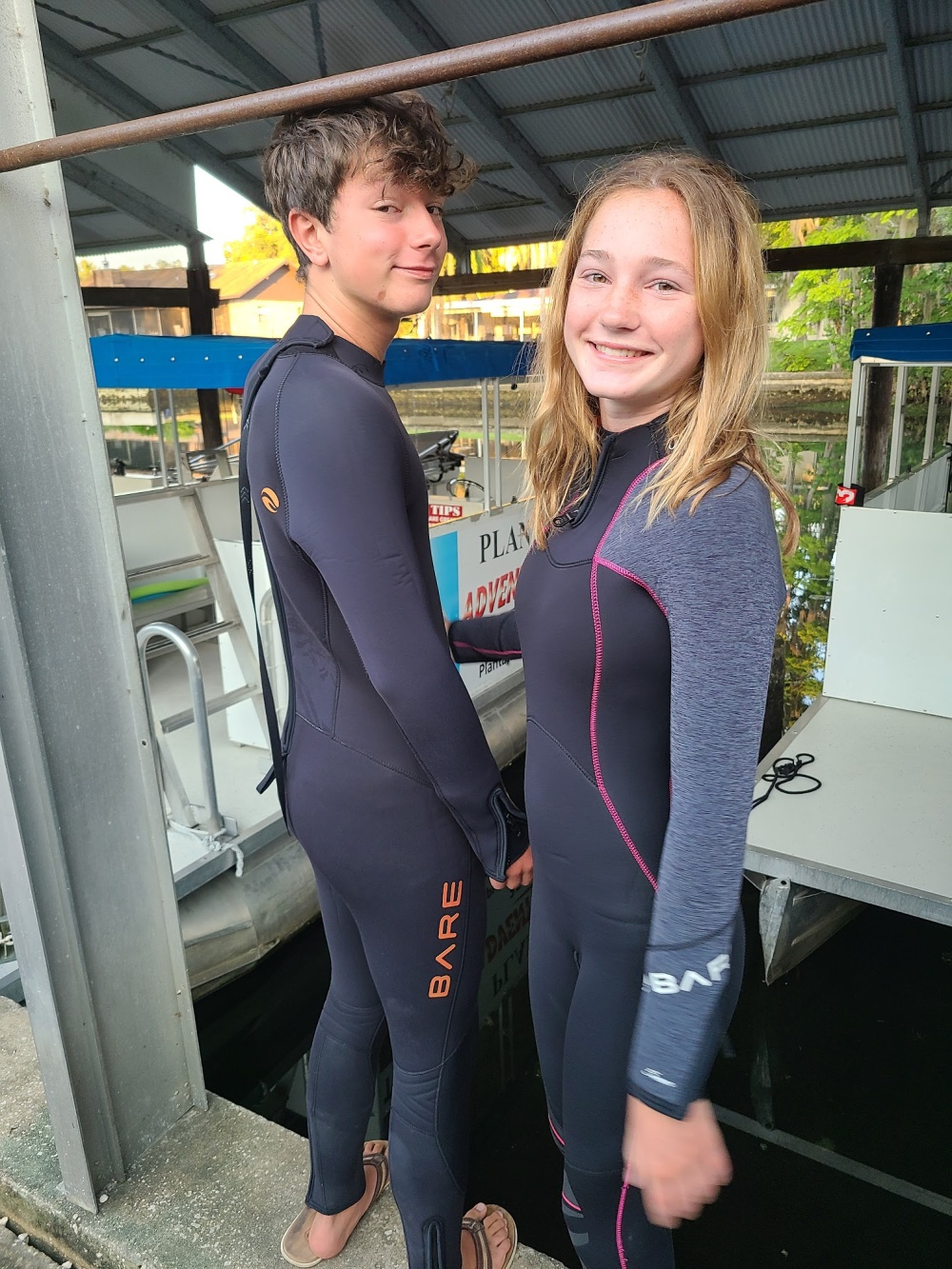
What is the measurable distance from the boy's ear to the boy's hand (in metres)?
0.95

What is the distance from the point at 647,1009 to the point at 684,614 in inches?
17.8

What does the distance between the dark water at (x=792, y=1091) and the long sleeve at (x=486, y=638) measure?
1691 millimetres

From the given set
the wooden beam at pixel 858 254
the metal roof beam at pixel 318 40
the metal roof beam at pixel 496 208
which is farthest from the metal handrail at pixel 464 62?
the metal roof beam at pixel 496 208

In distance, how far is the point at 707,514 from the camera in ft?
3.28

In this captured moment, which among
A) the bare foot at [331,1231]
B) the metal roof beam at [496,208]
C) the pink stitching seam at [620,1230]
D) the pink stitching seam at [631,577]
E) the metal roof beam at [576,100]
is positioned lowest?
the bare foot at [331,1231]

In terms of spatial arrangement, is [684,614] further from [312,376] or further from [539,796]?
[312,376]

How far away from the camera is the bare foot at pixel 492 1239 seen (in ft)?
5.65

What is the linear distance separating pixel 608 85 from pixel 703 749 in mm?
8837

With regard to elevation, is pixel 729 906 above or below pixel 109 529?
below

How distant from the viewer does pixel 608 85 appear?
26.7 feet

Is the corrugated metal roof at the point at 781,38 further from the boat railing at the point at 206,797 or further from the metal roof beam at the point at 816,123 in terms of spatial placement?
the boat railing at the point at 206,797

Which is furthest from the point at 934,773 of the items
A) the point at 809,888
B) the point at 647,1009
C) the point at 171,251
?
the point at 171,251

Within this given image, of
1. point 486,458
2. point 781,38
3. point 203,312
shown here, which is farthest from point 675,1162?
point 203,312

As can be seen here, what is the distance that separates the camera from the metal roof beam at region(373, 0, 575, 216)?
728 cm
